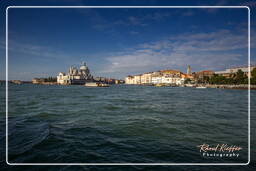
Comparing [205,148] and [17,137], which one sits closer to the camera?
[205,148]

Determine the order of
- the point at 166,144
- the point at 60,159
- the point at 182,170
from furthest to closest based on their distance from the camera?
the point at 166,144
the point at 60,159
the point at 182,170

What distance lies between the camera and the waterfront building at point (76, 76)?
77925 mm

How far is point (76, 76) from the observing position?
80.1 meters

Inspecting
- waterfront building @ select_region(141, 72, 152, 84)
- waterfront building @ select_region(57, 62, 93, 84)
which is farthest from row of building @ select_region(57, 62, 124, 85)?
waterfront building @ select_region(141, 72, 152, 84)

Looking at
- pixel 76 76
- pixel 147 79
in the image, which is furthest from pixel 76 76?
pixel 147 79

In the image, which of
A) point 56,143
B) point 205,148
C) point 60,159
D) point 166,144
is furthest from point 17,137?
point 205,148

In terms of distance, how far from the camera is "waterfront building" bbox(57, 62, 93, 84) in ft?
256

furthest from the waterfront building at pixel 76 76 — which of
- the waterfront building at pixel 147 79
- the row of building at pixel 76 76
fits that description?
the waterfront building at pixel 147 79

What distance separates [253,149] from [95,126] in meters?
3.85

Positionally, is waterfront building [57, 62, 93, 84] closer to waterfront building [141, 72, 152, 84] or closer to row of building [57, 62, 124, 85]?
row of building [57, 62, 124, 85]

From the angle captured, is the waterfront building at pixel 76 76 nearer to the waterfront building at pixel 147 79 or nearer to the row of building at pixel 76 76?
the row of building at pixel 76 76

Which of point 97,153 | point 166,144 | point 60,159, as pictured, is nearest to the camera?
point 60,159

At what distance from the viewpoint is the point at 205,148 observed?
10.0 ft

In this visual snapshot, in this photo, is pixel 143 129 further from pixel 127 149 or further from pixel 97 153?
pixel 97 153
